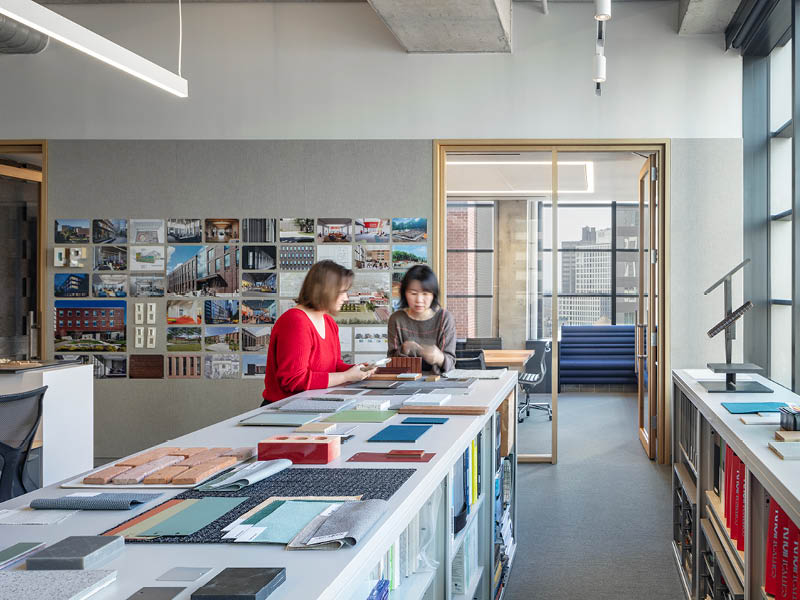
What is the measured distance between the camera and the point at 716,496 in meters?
3.17

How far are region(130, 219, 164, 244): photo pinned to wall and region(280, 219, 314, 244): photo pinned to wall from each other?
1042 mm

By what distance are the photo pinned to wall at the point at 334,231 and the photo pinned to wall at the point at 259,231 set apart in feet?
1.26

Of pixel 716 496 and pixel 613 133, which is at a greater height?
pixel 613 133

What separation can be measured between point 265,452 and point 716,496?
203cm

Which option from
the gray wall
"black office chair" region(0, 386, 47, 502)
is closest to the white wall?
the gray wall

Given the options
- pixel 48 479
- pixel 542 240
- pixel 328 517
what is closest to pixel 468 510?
pixel 328 517

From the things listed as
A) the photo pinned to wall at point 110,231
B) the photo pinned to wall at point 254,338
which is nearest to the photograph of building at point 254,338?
the photo pinned to wall at point 254,338

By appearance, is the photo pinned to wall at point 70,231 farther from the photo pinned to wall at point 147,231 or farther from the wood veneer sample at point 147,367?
the wood veneer sample at point 147,367

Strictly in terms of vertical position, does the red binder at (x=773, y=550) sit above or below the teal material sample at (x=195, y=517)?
below

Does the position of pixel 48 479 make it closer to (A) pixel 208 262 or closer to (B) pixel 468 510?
(A) pixel 208 262

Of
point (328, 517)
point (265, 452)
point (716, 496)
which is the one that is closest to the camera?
point (328, 517)

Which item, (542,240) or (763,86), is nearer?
(763,86)

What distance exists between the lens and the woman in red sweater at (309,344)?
11.8ft

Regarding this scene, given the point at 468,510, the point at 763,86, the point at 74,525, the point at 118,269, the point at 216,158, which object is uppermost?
the point at 763,86
